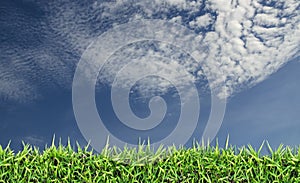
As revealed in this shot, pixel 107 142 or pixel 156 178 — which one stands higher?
pixel 107 142

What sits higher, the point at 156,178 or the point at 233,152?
the point at 233,152

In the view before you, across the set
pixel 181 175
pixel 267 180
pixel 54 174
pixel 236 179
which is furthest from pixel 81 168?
pixel 267 180

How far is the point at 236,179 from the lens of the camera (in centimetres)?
502

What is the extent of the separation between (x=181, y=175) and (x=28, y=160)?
1726 mm

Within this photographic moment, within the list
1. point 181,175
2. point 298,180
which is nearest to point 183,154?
point 181,175

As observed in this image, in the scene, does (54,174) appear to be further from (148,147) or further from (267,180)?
(267,180)

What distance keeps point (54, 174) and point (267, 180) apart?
7.82ft

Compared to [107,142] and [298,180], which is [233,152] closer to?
[298,180]

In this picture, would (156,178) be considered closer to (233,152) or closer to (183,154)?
(183,154)

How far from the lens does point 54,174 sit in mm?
4930

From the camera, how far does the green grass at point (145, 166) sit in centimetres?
494

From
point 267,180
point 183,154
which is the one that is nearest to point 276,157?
Answer: point 267,180

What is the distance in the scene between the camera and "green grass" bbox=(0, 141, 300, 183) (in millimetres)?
4941

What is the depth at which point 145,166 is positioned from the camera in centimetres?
505
